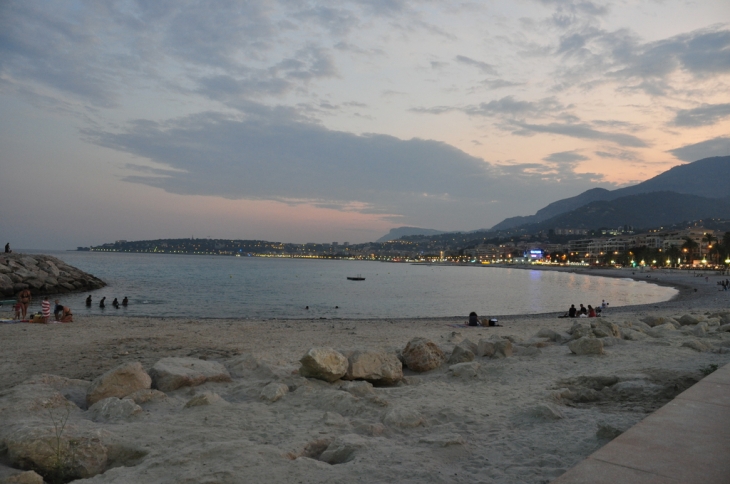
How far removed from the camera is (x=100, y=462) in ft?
15.2

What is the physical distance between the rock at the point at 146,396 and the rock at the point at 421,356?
191 inches

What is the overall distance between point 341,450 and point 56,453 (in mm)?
2820

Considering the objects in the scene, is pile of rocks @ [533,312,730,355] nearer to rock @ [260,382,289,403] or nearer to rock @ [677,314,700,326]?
rock @ [677,314,700,326]

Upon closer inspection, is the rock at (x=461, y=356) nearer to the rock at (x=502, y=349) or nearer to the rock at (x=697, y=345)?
the rock at (x=502, y=349)

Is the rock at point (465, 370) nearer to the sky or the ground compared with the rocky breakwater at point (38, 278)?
nearer to the sky

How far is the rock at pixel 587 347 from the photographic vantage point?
10.5m

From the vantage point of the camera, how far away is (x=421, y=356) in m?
9.59

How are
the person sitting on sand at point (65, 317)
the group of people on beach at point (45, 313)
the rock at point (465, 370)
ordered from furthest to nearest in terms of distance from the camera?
Answer: the person sitting on sand at point (65, 317)
the group of people on beach at point (45, 313)
the rock at point (465, 370)

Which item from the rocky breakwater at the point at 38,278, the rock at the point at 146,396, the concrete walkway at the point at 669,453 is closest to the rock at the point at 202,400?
the rock at the point at 146,396

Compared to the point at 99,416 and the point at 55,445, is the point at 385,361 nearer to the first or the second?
the point at 99,416

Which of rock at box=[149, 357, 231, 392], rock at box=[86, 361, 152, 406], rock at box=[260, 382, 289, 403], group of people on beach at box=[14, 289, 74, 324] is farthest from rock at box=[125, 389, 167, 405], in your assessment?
group of people on beach at box=[14, 289, 74, 324]

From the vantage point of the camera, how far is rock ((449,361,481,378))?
8.60 meters

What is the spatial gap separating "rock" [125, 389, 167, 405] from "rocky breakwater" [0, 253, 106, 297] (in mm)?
35755

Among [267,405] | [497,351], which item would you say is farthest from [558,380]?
[267,405]
